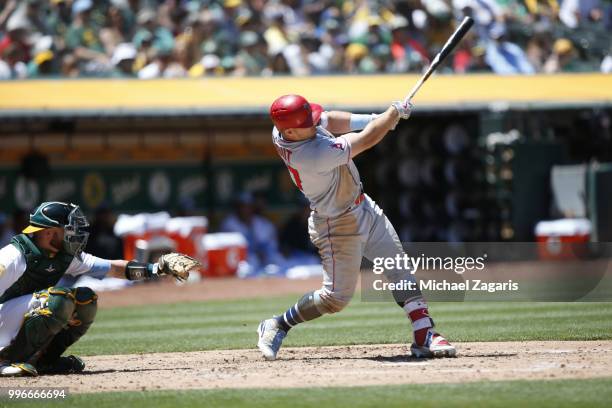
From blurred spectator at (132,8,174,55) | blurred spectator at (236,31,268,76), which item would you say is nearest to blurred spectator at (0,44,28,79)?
blurred spectator at (132,8,174,55)

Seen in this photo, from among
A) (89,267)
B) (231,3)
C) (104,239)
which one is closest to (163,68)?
(231,3)

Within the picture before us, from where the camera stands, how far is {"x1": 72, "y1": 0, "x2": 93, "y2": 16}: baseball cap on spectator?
609 inches

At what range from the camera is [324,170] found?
6434mm

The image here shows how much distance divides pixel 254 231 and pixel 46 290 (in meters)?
9.84

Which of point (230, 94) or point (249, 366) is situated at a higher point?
point (230, 94)

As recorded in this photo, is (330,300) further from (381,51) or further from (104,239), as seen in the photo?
(381,51)

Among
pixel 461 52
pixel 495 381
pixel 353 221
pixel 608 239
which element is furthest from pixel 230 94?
pixel 495 381

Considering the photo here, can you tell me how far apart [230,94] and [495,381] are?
9.31m

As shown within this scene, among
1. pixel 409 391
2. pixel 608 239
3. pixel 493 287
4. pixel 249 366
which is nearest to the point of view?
pixel 409 391

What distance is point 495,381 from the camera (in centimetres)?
568

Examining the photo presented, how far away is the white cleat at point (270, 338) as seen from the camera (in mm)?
6969

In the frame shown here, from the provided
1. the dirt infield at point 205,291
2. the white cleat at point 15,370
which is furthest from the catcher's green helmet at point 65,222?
the dirt infield at point 205,291

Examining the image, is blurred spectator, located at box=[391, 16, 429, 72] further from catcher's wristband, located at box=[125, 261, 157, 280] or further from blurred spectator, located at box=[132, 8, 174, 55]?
catcher's wristband, located at box=[125, 261, 157, 280]

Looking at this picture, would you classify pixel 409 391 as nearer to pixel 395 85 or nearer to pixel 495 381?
pixel 495 381
